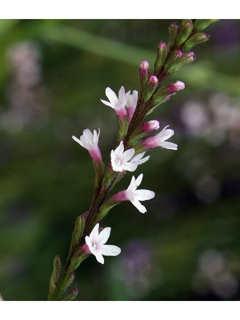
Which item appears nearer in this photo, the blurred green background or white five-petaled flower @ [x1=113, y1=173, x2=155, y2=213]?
white five-petaled flower @ [x1=113, y1=173, x2=155, y2=213]

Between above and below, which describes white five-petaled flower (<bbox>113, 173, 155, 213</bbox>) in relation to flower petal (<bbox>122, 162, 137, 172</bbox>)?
below

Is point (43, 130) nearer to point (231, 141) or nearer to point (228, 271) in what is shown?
point (231, 141)

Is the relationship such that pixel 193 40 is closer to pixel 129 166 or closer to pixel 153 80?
pixel 153 80

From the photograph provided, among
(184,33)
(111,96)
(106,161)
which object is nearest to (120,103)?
(111,96)

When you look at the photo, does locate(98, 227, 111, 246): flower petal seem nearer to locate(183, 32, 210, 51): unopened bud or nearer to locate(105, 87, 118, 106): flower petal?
locate(105, 87, 118, 106): flower petal

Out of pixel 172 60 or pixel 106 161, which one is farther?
pixel 106 161

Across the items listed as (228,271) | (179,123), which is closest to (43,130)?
Result: (179,123)

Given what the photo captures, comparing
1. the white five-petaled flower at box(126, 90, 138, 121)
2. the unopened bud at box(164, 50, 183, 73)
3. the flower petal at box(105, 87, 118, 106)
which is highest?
the unopened bud at box(164, 50, 183, 73)

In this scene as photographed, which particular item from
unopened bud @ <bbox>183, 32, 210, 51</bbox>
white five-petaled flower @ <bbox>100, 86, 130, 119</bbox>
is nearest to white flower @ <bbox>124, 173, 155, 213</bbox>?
white five-petaled flower @ <bbox>100, 86, 130, 119</bbox>
